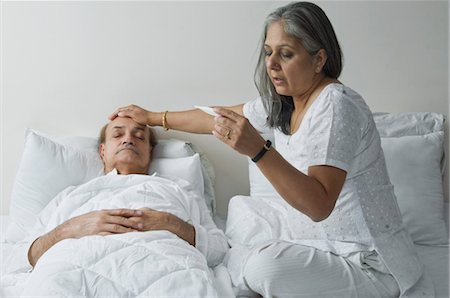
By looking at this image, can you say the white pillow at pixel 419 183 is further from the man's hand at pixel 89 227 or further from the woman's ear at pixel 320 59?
the man's hand at pixel 89 227

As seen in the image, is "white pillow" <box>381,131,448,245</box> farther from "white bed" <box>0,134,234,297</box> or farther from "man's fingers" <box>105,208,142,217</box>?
"man's fingers" <box>105,208,142,217</box>

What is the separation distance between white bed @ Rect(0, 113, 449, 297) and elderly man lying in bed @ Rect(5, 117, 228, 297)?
13 centimetres

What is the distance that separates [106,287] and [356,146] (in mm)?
795

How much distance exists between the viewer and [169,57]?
2629 mm

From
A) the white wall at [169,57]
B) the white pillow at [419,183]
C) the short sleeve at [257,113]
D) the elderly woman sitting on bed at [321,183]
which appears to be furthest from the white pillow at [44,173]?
the white pillow at [419,183]

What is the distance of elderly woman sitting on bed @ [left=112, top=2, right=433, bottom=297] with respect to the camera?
1.59 metres

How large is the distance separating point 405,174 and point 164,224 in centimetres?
104

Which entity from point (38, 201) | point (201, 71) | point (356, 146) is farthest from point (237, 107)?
point (38, 201)

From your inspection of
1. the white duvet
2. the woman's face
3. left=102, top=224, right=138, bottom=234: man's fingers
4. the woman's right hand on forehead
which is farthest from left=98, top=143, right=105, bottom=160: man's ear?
the woman's face

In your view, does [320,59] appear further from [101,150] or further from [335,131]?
[101,150]

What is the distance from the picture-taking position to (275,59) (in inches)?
70.8

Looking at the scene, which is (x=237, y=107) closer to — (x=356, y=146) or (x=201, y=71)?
(x=201, y=71)

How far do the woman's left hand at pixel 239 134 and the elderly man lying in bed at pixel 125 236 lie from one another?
15.5 inches

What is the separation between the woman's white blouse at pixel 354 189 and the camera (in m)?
1.68
